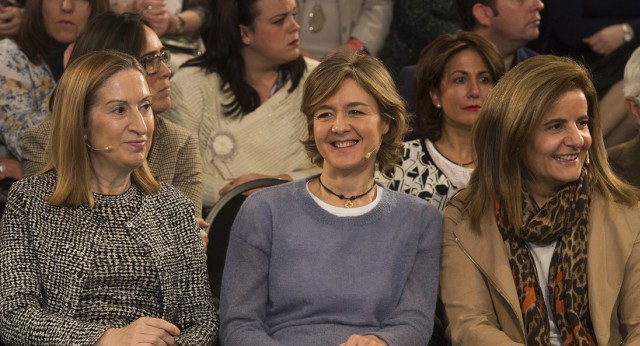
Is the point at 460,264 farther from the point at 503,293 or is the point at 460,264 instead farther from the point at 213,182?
the point at 213,182

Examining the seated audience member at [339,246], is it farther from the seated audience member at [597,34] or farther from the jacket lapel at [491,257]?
the seated audience member at [597,34]

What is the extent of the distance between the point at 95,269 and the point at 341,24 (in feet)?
10.2

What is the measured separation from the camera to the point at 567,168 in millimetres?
3729

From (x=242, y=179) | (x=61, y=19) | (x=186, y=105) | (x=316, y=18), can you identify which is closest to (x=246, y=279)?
(x=242, y=179)

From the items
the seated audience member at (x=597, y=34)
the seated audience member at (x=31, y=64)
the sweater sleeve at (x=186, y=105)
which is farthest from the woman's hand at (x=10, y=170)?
the seated audience member at (x=597, y=34)

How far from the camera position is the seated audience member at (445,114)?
463cm

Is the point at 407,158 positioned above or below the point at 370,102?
below

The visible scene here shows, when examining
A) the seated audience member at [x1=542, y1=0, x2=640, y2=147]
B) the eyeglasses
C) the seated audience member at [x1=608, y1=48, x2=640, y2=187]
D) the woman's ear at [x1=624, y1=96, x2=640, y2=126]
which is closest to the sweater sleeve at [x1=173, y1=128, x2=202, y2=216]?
the eyeglasses

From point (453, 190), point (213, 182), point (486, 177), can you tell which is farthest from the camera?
point (213, 182)

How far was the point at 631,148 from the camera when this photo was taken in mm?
4609

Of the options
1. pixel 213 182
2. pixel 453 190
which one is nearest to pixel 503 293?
pixel 453 190

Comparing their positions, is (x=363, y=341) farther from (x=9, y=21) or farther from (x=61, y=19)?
(x=9, y=21)

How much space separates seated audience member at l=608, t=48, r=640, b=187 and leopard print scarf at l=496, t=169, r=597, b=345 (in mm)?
854

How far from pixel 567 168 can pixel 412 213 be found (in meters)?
0.52
